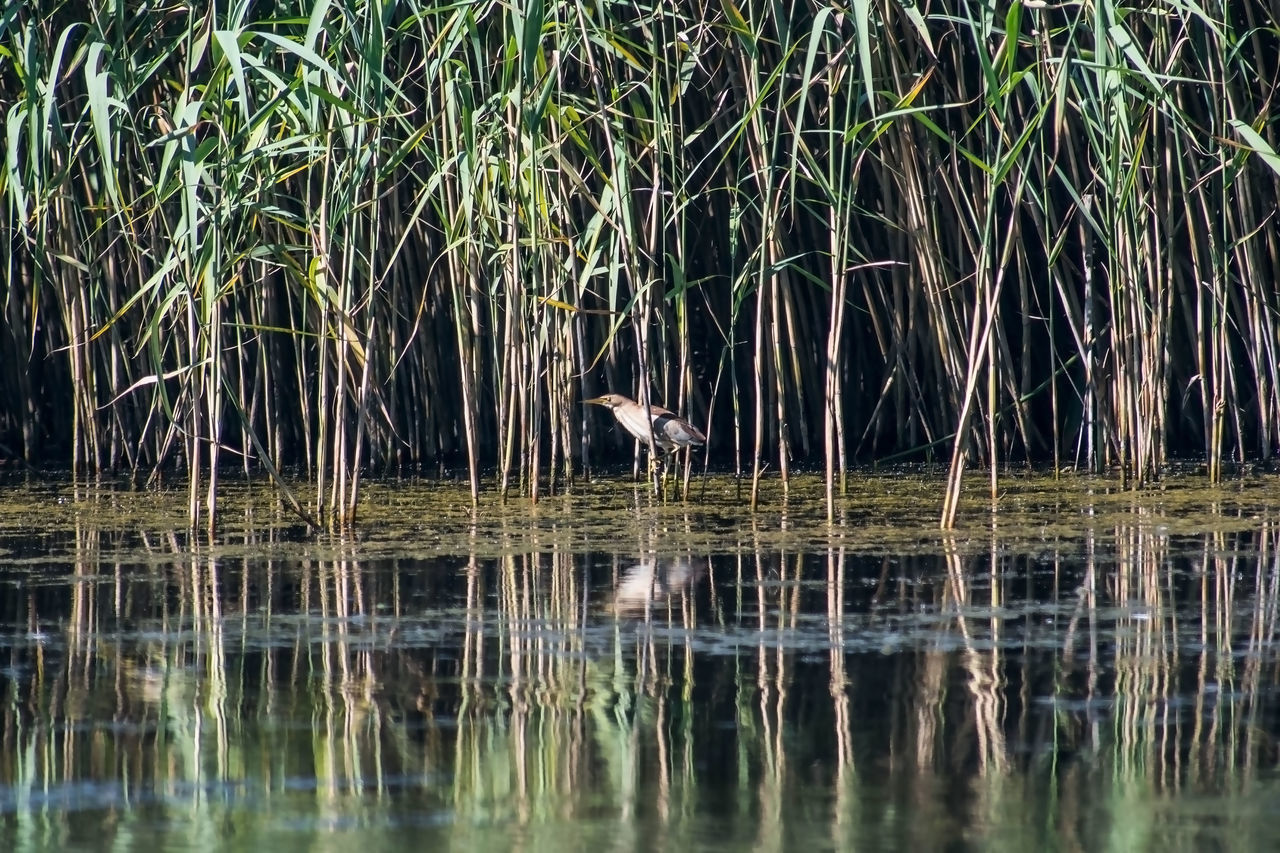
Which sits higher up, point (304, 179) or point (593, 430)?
point (304, 179)

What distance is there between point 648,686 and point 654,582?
1346 mm

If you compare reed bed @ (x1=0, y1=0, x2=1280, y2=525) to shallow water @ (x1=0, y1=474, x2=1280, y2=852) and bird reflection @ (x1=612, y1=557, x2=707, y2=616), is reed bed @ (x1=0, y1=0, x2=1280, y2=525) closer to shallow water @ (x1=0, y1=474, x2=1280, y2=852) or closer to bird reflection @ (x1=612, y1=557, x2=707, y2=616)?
shallow water @ (x1=0, y1=474, x2=1280, y2=852)

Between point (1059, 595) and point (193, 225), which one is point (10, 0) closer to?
point (193, 225)

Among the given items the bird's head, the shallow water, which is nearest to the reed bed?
the bird's head

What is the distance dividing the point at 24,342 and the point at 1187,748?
7.15 meters

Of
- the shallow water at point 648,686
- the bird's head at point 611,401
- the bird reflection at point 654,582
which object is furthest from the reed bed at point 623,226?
the bird reflection at point 654,582

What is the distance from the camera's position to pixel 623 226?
21.3 feet

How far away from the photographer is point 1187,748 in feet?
10.6

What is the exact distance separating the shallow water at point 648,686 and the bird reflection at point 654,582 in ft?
0.06

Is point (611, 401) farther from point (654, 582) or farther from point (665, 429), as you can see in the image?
point (654, 582)

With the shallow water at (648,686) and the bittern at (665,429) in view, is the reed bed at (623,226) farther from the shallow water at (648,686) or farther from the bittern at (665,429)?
the shallow water at (648,686)

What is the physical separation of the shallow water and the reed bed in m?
0.64

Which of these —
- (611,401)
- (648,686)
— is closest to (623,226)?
(611,401)

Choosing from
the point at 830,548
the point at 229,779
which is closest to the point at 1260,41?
the point at 830,548
